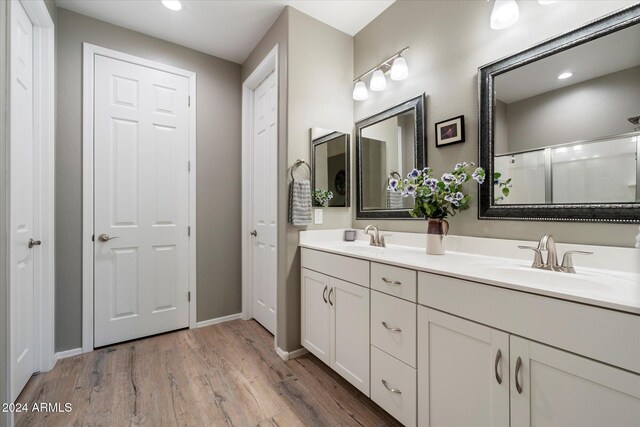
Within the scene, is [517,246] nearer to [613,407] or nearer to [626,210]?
[626,210]

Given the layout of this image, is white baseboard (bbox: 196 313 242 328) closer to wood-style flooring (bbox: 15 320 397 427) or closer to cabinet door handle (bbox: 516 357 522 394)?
wood-style flooring (bbox: 15 320 397 427)

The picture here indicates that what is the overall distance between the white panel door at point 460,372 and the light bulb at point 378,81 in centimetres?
165

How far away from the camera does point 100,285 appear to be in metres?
2.22

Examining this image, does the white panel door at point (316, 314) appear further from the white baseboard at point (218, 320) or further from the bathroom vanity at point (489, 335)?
the white baseboard at point (218, 320)

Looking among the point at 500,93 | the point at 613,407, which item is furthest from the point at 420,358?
the point at 500,93

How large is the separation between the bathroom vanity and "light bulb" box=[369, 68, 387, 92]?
1243mm

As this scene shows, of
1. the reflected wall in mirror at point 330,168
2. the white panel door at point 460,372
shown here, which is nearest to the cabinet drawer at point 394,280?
the white panel door at point 460,372

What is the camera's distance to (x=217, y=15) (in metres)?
2.17

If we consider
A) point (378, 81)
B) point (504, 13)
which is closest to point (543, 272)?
point (504, 13)

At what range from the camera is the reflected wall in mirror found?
2.21 metres

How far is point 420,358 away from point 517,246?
75 centimetres

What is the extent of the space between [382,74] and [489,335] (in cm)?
187

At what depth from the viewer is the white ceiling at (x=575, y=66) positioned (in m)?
1.11

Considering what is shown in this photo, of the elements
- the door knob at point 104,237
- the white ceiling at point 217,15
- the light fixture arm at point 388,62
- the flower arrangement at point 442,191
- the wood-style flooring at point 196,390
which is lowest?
the wood-style flooring at point 196,390
